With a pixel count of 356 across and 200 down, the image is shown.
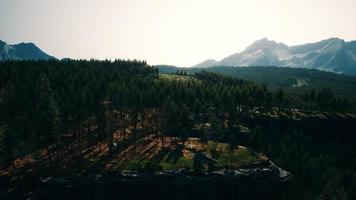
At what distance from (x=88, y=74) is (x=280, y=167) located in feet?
386

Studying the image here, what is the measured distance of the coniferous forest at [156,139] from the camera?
10794 cm

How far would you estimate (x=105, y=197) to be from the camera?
104m

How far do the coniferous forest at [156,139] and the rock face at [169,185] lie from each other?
1.33 ft

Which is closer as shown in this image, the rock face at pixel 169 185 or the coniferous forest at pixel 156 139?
the rock face at pixel 169 185

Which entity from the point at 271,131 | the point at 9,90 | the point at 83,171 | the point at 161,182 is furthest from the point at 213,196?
the point at 9,90

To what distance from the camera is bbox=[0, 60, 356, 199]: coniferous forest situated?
10794 centimetres

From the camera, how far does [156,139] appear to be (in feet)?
450

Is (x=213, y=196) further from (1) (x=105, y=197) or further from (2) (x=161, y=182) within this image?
(1) (x=105, y=197)

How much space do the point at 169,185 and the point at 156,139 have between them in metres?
32.8

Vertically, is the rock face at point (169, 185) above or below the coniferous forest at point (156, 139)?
below

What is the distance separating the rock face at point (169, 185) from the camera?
102 meters

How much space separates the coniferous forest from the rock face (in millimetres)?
406

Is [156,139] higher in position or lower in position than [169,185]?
higher

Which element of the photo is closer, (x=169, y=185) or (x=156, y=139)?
(x=169, y=185)
